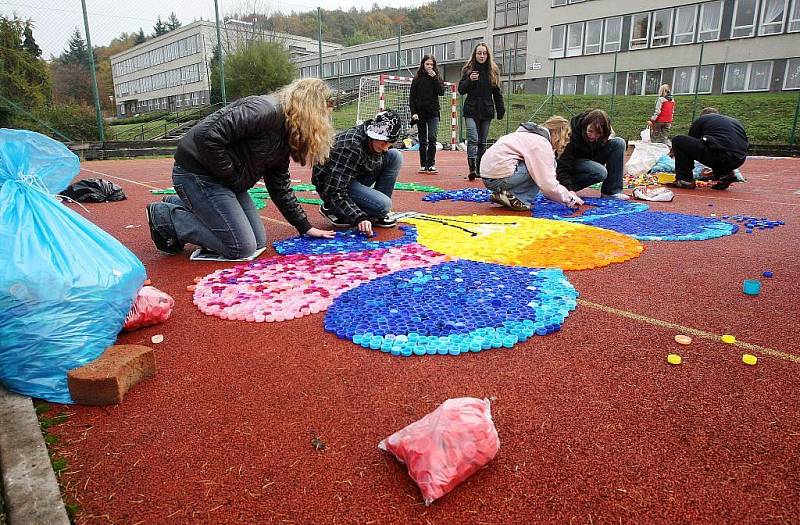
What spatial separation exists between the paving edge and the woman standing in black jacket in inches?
71.2

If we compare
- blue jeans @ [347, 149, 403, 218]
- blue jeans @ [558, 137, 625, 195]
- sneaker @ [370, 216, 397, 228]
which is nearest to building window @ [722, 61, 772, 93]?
blue jeans @ [558, 137, 625, 195]

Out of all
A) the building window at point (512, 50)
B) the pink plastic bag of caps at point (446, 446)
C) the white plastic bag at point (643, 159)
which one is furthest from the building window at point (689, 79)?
the pink plastic bag of caps at point (446, 446)

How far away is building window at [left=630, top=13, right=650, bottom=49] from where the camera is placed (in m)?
24.5

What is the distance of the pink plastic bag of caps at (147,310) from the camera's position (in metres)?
2.30

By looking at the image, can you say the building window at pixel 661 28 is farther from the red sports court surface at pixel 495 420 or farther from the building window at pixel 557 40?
the red sports court surface at pixel 495 420

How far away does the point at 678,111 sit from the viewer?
59.7 ft

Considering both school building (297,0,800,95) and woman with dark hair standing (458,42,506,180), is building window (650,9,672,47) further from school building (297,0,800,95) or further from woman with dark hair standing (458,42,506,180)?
woman with dark hair standing (458,42,506,180)

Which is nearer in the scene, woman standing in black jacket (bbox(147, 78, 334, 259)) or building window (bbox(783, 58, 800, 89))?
woman standing in black jacket (bbox(147, 78, 334, 259))

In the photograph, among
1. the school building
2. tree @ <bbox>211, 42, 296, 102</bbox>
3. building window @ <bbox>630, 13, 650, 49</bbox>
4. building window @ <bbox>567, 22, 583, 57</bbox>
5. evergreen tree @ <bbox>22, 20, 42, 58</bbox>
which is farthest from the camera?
tree @ <bbox>211, 42, 296, 102</bbox>

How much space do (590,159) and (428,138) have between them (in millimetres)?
3693

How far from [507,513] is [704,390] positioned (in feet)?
3.15

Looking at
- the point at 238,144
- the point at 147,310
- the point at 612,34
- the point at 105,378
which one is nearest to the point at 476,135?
the point at 238,144

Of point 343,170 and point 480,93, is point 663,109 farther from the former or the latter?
point 343,170

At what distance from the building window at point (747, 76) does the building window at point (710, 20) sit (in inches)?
63.8
